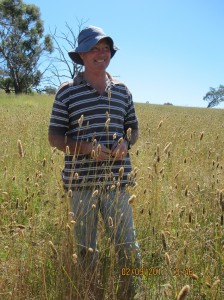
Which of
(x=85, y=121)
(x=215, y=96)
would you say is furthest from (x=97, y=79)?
(x=215, y=96)

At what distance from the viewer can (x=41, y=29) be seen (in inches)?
1401

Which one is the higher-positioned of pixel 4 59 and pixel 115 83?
pixel 4 59

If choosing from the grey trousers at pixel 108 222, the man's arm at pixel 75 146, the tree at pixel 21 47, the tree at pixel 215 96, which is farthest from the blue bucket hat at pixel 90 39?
the tree at pixel 215 96

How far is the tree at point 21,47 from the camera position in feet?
113

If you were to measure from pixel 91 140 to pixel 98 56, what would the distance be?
1.67 ft

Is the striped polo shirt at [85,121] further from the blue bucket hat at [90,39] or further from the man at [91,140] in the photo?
the blue bucket hat at [90,39]

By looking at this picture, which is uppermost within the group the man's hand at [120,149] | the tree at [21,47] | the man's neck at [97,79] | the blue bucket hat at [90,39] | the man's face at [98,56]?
the tree at [21,47]

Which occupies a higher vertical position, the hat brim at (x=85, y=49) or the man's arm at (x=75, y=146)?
the hat brim at (x=85, y=49)

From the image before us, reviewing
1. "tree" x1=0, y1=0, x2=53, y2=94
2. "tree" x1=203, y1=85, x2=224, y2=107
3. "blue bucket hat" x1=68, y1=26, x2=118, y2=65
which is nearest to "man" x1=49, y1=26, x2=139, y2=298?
"blue bucket hat" x1=68, y1=26, x2=118, y2=65

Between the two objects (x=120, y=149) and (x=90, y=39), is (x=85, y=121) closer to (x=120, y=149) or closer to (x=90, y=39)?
(x=120, y=149)

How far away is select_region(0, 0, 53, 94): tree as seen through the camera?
3450 cm

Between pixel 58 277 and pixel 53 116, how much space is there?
95 centimetres

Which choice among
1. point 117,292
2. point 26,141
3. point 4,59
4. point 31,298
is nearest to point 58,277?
point 31,298

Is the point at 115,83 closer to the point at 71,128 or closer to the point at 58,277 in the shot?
the point at 71,128
